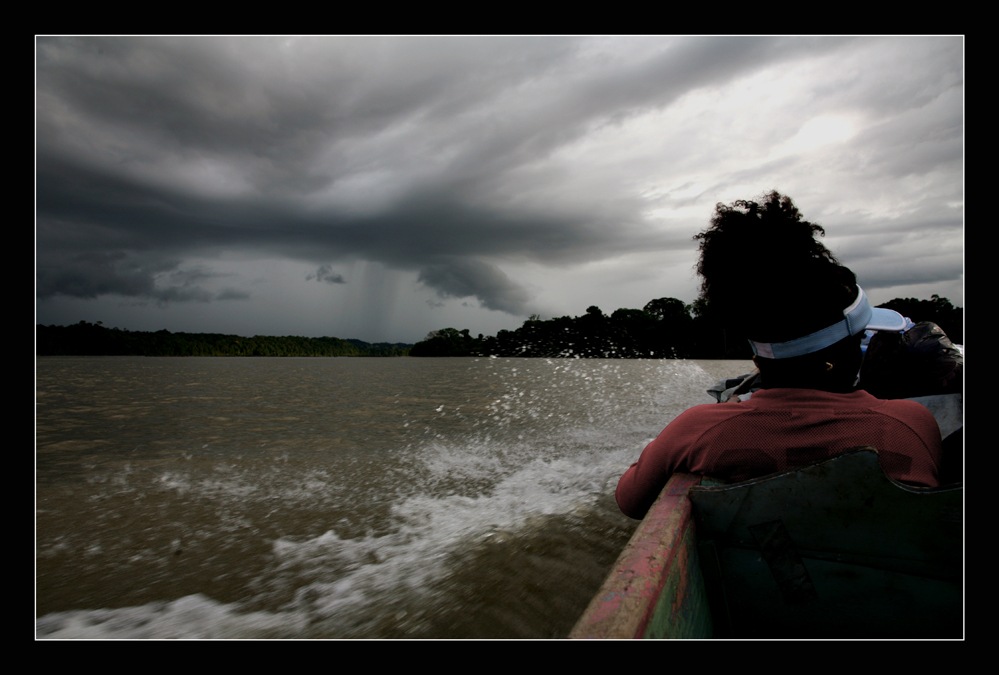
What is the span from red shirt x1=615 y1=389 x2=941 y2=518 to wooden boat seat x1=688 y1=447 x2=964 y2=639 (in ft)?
0.48

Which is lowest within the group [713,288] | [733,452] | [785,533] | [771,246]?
[785,533]

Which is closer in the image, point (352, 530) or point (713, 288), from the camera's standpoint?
point (713, 288)

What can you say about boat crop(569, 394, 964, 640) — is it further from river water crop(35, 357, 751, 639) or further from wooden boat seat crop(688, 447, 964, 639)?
river water crop(35, 357, 751, 639)

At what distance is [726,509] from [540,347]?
20271 millimetres

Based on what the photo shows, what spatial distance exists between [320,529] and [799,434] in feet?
11.5

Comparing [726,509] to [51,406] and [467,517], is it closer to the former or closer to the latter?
[467,517]

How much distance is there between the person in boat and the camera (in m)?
1.34

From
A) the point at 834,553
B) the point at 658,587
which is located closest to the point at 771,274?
the point at 834,553

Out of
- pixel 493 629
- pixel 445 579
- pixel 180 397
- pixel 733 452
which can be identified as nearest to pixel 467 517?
pixel 445 579

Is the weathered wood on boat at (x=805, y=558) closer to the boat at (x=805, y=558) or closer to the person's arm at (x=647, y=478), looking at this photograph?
the boat at (x=805, y=558)

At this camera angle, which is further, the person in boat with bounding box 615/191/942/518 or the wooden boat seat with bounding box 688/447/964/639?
the person in boat with bounding box 615/191/942/518

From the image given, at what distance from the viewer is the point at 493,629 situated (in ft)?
7.91

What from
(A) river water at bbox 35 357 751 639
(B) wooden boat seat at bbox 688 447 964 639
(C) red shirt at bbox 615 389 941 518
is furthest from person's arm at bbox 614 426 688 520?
(A) river water at bbox 35 357 751 639

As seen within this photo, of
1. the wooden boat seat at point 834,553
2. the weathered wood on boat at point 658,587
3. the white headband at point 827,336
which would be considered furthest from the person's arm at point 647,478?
the white headband at point 827,336
